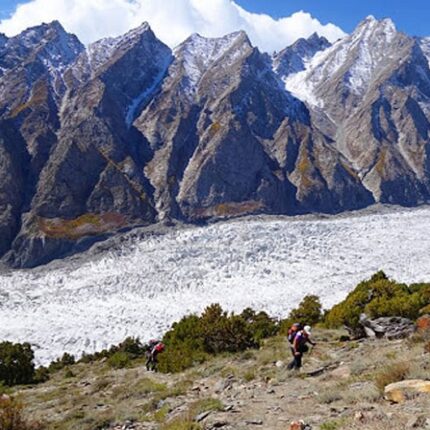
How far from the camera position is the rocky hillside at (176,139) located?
273ft

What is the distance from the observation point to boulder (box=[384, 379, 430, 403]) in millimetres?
10273

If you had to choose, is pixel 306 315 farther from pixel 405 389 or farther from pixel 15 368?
pixel 405 389

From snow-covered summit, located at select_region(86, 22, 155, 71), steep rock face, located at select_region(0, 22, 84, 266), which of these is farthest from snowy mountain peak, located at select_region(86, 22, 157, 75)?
steep rock face, located at select_region(0, 22, 84, 266)

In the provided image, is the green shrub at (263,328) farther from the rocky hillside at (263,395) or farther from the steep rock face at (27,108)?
the steep rock face at (27,108)

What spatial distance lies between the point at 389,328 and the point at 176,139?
83.1m

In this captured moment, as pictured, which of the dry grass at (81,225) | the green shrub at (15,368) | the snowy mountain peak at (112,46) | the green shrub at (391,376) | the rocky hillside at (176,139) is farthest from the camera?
the snowy mountain peak at (112,46)

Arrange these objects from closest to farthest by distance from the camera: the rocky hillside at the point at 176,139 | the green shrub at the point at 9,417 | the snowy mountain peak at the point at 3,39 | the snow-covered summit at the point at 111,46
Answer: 1. the green shrub at the point at 9,417
2. the rocky hillside at the point at 176,139
3. the snow-covered summit at the point at 111,46
4. the snowy mountain peak at the point at 3,39

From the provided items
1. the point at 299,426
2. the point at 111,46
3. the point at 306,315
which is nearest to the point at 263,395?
the point at 299,426

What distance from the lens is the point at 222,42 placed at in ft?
466

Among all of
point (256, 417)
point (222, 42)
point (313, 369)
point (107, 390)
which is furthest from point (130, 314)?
point (222, 42)

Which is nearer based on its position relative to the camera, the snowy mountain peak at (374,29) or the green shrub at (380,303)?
the green shrub at (380,303)

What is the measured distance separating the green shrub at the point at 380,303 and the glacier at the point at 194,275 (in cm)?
1910

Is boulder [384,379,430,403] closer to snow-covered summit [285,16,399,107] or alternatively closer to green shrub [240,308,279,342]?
green shrub [240,308,279,342]

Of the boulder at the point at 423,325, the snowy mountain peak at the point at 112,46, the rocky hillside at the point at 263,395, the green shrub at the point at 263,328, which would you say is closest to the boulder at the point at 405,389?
the rocky hillside at the point at 263,395
